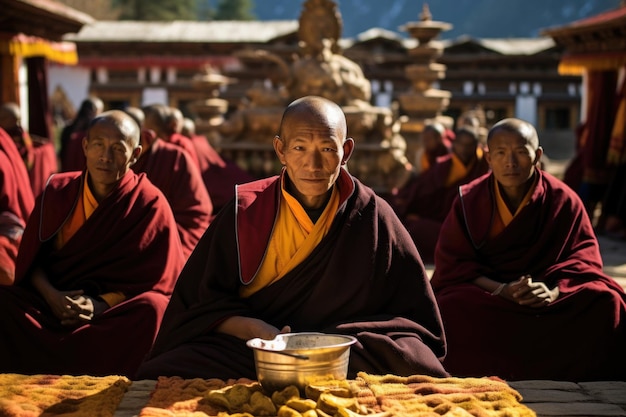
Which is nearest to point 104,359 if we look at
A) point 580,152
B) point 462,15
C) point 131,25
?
point 580,152

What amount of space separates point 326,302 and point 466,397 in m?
0.73

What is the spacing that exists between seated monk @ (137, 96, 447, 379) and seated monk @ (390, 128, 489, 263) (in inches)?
201

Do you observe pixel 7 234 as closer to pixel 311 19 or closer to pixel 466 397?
pixel 466 397

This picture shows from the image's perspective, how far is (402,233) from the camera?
12.4 ft

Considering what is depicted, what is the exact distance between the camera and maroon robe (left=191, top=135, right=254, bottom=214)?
9.27m

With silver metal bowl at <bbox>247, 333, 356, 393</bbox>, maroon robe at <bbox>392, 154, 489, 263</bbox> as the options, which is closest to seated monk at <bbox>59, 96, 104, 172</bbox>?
maroon robe at <bbox>392, 154, 489, 263</bbox>

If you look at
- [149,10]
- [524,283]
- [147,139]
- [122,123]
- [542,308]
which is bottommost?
[542,308]

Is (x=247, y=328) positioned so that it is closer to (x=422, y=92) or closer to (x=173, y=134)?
(x=173, y=134)

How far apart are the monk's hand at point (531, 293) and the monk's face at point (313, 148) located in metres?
1.61

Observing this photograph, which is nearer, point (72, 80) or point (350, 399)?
point (350, 399)

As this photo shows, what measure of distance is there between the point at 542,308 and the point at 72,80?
83.0ft

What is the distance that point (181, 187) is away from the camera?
697cm

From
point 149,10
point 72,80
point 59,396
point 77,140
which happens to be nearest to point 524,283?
point 59,396

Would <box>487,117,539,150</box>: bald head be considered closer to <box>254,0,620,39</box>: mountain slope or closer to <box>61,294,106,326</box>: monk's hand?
<box>61,294,106,326</box>: monk's hand
